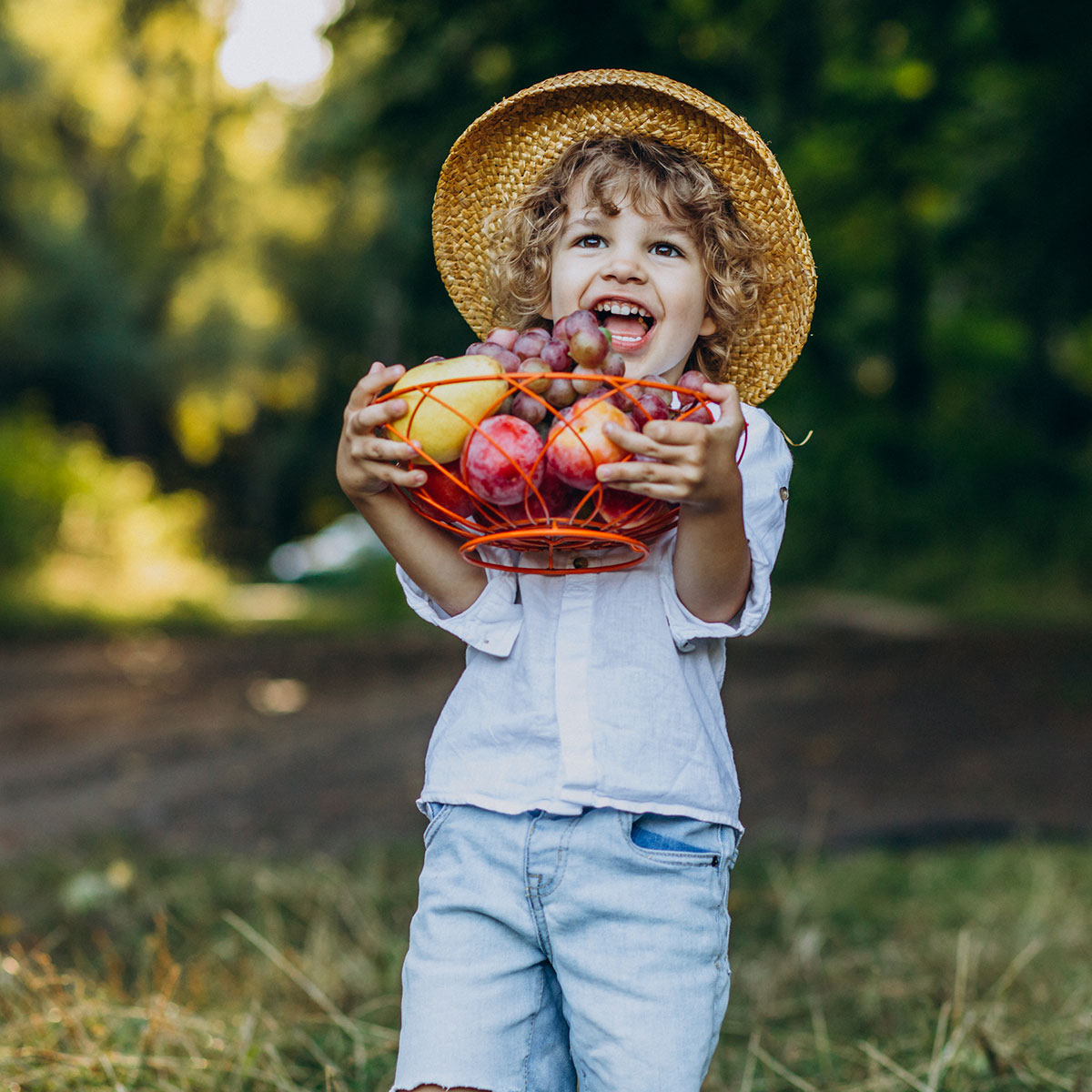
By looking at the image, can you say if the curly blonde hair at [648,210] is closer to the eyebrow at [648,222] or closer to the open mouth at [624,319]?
the eyebrow at [648,222]

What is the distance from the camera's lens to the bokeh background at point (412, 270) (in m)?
6.09

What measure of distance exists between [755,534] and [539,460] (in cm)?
43

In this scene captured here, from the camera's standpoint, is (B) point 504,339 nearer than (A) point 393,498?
Yes

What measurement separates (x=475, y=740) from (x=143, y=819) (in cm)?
426

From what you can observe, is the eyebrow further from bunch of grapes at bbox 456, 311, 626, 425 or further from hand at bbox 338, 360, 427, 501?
hand at bbox 338, 360, 427, 501

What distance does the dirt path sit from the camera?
5.61 m

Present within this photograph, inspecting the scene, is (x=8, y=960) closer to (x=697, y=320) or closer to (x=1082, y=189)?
(x=697, y=320)

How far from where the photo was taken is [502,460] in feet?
5.21

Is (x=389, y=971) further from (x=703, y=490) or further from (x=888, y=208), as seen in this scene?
(x=888, y=208)

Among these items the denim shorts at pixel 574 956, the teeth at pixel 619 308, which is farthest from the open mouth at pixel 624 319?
the denim shorts at pixel 574 956

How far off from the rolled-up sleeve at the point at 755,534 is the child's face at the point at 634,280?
173 millimetres

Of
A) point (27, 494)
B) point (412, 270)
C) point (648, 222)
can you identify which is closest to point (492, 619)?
point (648, 222)

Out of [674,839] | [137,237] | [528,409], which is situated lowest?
[674,839]

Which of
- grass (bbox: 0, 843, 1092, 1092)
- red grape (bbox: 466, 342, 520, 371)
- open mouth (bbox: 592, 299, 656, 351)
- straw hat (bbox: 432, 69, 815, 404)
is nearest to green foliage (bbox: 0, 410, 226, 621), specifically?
grass (bbox: 0, 843, 1092, 1092)
